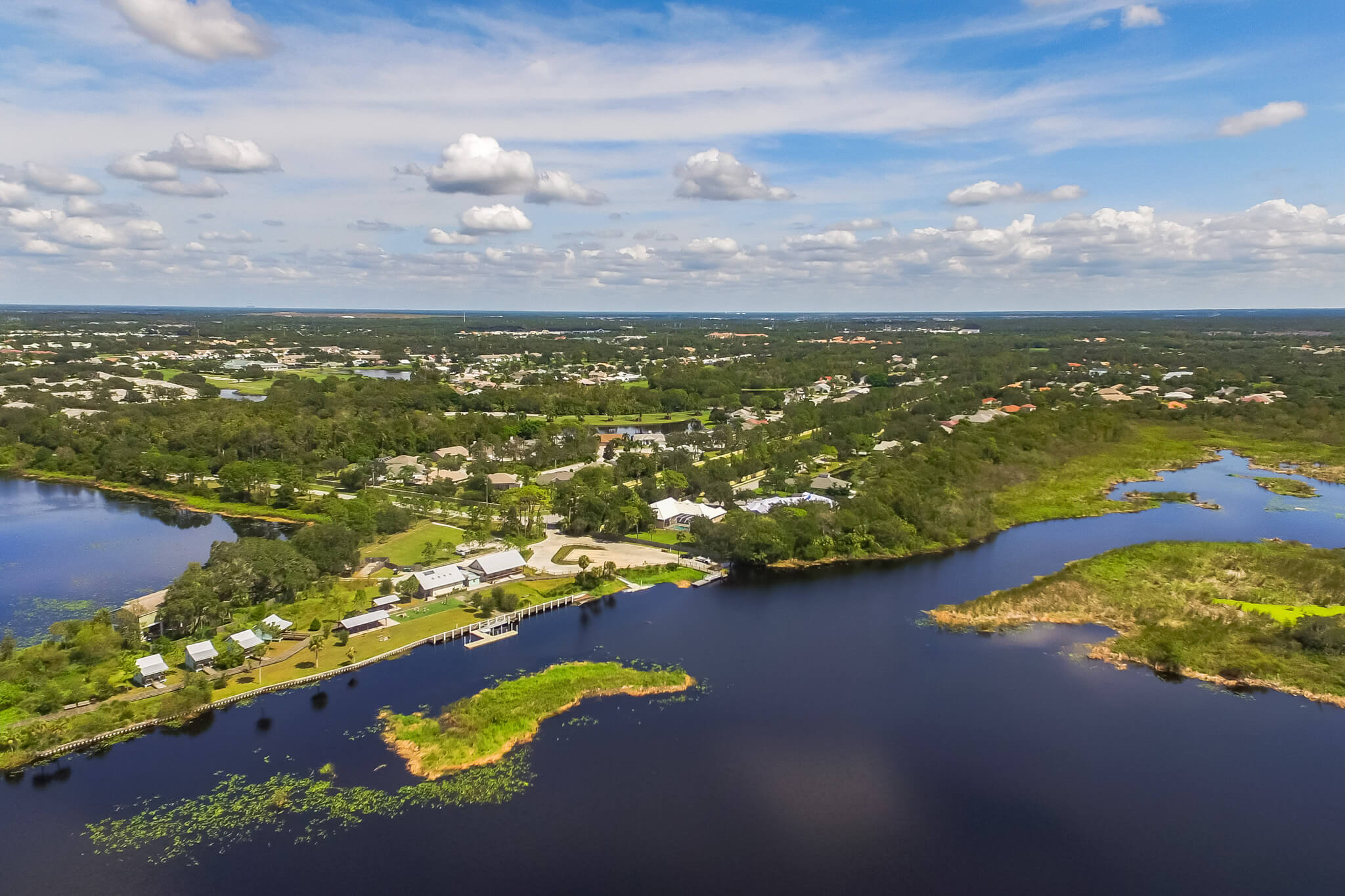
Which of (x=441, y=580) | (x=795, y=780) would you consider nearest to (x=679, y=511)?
(x=441, y=580)

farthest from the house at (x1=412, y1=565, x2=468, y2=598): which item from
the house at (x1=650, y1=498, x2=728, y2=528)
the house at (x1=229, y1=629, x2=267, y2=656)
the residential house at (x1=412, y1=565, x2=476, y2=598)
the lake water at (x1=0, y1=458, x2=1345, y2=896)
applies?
the house at (x1=650, y1=498, x2=728, y2=528)

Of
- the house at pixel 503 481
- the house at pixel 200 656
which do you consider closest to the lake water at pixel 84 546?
the house at pixel 200 656

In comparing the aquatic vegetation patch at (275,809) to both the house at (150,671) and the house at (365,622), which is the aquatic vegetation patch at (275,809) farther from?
the house at (365,622)

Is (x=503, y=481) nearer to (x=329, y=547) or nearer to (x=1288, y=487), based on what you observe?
(x=329, y=547)

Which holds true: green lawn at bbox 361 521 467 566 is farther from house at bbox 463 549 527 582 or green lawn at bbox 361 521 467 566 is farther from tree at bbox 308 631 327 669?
tree at bbox 308 631 327 669

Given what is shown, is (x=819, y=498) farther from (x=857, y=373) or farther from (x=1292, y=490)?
(x=857, y=373)

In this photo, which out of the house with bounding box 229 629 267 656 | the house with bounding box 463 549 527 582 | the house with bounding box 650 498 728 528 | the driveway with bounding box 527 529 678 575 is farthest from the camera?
the house with bounding box 650 498 728 528
